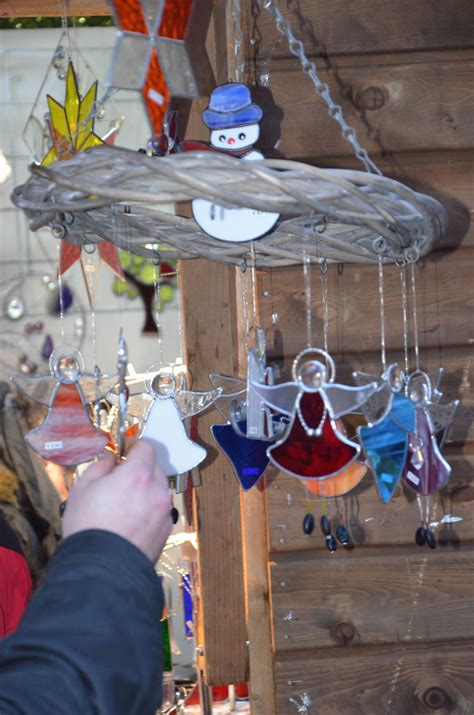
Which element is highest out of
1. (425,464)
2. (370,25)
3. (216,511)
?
(370,25)

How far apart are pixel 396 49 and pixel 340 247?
1.35 ft

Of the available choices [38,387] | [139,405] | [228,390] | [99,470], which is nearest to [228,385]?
[228,390]

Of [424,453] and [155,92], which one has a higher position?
[155,92]

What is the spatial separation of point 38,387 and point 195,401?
0.18 meters

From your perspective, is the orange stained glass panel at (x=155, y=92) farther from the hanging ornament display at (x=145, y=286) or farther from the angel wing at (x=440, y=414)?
the hanging ornament display at (x=145, y=286)

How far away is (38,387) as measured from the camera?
101 centimetres

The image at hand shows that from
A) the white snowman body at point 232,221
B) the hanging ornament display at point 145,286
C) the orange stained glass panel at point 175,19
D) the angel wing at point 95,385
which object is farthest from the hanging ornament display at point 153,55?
the hanging ornament display at point 145,286

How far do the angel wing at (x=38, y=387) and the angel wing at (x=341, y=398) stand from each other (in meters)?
0.29

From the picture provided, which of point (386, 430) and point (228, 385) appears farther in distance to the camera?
point (228, 385)

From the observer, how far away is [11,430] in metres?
2.50

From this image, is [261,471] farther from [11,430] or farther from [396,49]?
[11,430]

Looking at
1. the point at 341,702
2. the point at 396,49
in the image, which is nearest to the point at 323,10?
the point at 396,49

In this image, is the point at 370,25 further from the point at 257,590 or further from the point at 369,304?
the point at 257,590

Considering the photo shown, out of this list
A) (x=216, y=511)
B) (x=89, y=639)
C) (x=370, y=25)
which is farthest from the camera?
(x=216, y=511)
